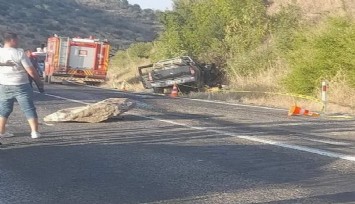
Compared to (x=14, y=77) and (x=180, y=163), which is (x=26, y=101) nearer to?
(x=14, y=77)

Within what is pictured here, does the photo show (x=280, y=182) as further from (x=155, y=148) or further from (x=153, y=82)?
(x=153, y=82)

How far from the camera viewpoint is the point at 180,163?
793cm

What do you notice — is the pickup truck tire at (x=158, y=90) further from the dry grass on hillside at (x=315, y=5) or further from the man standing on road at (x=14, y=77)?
the man standing on road at (x=14, y=77)

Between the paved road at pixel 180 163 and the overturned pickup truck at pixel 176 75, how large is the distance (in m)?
12.7

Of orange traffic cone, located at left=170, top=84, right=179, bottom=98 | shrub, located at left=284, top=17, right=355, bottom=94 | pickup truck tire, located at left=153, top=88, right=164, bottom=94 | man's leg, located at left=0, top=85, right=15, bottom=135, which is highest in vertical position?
shrub, located at left=284, top=17, right=355, bottom=94

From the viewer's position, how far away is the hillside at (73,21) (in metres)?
83.3

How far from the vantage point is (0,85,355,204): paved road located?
625 centimetres

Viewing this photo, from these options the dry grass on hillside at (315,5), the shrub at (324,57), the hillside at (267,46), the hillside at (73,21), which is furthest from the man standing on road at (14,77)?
the hillside at (73,21)

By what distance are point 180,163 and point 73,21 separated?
91.2m

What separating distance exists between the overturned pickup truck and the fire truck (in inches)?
300

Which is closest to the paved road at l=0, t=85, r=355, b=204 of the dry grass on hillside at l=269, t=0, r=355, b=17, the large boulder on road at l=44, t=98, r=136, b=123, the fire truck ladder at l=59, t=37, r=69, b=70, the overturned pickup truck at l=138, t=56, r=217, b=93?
the large boulder on road at l=44, t=98, r=136, b=123

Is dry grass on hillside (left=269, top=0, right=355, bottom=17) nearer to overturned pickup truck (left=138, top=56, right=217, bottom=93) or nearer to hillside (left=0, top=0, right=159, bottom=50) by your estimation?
overturned pickup truck (left=138, top=56, right=217, bottom=93)

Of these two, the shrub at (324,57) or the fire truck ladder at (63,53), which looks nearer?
the shrub at (324,57)

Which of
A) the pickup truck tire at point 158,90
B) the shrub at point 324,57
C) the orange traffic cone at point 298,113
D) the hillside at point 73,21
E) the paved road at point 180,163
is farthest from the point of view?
the hillside at point 73,21
